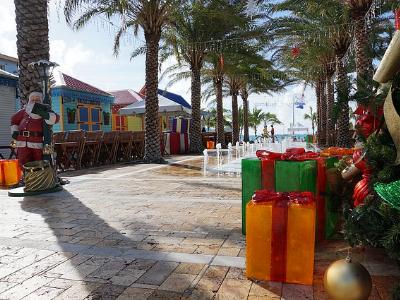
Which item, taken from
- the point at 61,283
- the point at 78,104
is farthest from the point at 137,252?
the point at 78,104

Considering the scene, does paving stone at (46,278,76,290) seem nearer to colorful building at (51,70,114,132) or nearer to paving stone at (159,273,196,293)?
paving stone at (159,273,196,293)

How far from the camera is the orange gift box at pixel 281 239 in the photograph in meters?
2.90

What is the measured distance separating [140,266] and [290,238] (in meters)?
1.34

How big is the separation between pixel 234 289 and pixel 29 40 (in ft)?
25.1

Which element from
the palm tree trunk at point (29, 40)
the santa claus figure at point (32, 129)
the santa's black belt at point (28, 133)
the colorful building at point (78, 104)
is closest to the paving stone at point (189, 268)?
the santa claus figure at point (32, 129)

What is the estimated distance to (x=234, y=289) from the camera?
112 inches

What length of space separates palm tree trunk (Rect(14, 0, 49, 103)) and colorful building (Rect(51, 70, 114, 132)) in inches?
496

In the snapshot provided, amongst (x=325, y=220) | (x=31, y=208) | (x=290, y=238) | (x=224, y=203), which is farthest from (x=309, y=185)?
(x=31, y=208)

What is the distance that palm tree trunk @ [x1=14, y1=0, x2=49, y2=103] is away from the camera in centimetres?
841

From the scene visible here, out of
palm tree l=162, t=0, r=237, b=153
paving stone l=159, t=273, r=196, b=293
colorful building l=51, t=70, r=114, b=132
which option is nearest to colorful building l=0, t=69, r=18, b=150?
colorful building l=51, t=70, r=114, b=132

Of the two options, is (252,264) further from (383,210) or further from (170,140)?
(170,140)

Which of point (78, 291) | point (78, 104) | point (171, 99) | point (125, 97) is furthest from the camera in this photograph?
point (125, 97)

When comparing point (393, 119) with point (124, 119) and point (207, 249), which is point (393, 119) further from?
point (124, 119)

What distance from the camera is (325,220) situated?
13.1 feet
